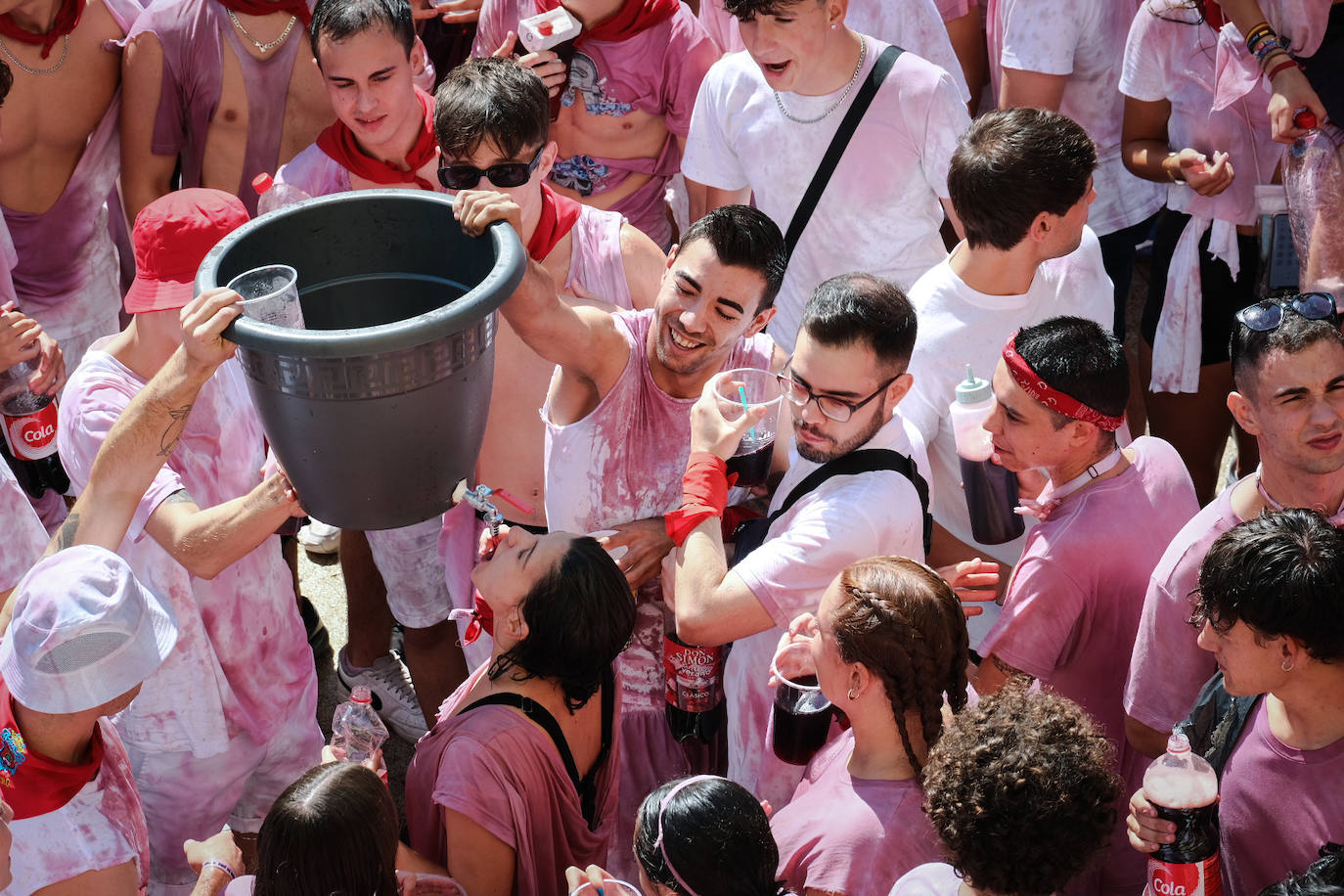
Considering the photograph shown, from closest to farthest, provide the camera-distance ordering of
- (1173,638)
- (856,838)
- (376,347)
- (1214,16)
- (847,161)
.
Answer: (376,347) < (856,838) < (1173,638) < (847,161) < (1214,16)

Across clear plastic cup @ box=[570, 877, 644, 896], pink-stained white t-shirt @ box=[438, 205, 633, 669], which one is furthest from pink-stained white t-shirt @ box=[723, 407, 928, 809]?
pink-stained white t-shirt @ box=[438, 205, 633, 669]

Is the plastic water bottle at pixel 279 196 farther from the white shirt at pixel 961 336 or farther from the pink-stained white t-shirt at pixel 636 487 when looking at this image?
the white shirt at pixel 961 336

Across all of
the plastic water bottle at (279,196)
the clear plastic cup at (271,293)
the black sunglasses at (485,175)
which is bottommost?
the plastic water bottle at (279,196)

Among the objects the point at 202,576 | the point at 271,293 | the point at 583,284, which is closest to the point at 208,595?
the point at 202,576

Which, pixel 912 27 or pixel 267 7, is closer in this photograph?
pixel 912 27

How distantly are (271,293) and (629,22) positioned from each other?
8.72ft

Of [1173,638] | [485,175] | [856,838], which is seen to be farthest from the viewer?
[485,175]

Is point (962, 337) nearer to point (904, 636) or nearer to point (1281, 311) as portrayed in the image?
point (1281, 311)

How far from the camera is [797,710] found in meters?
2.95

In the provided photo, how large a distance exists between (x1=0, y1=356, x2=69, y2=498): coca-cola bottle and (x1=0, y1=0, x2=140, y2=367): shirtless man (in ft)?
3.93

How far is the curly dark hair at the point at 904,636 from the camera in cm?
263

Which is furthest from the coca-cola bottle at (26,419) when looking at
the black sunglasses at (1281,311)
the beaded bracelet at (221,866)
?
the black sunglasses at (1281,311)

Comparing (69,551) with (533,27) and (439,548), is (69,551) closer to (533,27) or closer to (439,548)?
(439,548)

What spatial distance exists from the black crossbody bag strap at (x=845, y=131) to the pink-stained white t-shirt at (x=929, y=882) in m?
2.25
